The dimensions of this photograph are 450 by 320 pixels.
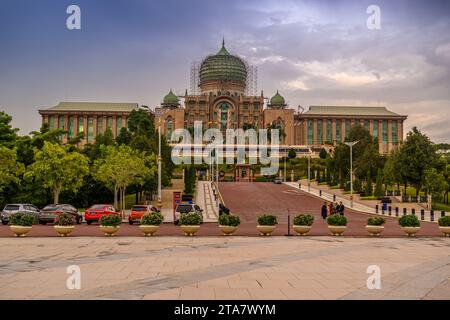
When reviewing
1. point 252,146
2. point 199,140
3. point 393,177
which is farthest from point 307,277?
point 199,140

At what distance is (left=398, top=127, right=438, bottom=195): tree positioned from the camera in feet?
200

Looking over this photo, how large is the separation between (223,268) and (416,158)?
5012 centimetres

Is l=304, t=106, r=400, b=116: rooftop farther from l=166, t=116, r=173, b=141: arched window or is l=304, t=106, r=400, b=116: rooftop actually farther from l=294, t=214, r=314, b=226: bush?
l=294, t=214, r=314, b=226: bush

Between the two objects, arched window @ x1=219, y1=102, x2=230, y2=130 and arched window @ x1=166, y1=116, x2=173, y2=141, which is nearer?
arched window @ x1=166, y1=116, x2=173, y2=141

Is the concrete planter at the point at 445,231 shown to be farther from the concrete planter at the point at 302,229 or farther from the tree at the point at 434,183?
the tree at the point at 434,183

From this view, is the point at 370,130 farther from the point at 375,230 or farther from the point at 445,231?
the point at 375,230

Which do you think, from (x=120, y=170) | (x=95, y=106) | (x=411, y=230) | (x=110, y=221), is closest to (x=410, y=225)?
(x=411, y=230)

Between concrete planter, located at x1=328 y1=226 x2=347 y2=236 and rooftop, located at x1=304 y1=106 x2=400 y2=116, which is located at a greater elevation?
rooftop, located at x1=304 y1=106 x2=400 y2=116

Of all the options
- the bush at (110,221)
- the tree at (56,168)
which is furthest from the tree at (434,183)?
the bush at (110,221)

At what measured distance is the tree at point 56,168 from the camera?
46.8 m

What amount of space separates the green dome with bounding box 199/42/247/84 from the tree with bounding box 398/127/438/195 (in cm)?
8891

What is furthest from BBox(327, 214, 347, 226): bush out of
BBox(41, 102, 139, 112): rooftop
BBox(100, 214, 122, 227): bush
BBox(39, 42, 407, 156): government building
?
BBox(41, 102, 139, 112): rooftop

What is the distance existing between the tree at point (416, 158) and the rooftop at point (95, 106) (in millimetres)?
102983
